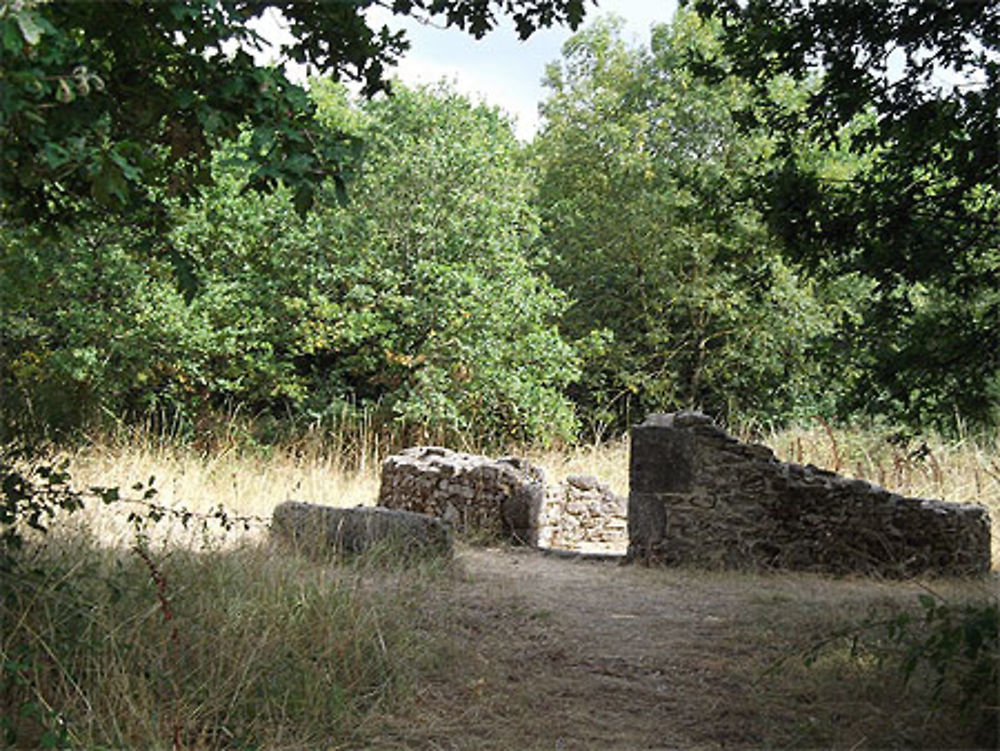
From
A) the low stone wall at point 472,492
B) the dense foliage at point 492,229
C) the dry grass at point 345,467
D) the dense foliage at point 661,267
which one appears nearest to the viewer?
the dense foliage at point 492,229

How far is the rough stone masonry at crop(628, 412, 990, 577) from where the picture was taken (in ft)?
29.1

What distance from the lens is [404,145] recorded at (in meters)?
14.0

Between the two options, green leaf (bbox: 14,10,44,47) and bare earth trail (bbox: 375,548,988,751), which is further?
bare earth trail (bbox: 375,548,988,751)

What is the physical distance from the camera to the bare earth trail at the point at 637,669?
4430 millimetres

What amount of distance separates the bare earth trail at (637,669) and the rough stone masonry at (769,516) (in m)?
0.67

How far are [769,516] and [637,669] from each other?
3932 millimetres

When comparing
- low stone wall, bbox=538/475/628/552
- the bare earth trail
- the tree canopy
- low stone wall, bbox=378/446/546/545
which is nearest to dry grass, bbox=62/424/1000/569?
low stone wall, bbox=538/475/628/552

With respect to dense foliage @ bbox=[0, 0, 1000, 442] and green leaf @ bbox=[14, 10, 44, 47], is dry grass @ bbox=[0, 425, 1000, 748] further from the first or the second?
green leaf @ bbox=[14, 10, 44, 47]

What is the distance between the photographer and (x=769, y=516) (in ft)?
29.9

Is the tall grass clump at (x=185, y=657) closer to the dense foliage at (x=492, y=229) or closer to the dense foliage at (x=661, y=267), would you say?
the dense foliage at (x=492, y=229)

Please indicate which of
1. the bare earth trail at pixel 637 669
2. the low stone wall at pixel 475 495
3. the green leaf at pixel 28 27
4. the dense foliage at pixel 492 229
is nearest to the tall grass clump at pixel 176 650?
the bare earth trail at pixel 637 669

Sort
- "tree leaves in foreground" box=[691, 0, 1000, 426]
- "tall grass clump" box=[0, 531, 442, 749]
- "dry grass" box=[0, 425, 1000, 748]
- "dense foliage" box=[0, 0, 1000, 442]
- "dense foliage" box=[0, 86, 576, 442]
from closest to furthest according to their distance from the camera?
"dense foliage" box=[0, 0, 1000, 442] < "tall grass clump" box=[0, 531, 442, 749] < "dry grass" box=[0, 425, 1000, 748] < "tree leaves in foreground" box=[691, 0, 1000, 426] < "dense foliage" box=[0, 86, 576, 442]

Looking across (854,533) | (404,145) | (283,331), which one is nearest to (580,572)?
(854,533)

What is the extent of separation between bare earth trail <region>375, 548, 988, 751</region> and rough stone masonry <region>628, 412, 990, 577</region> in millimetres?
675
